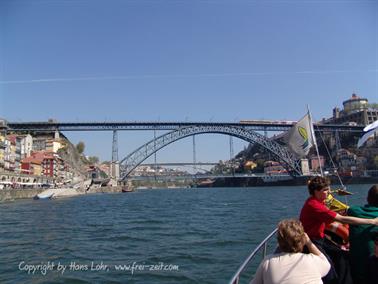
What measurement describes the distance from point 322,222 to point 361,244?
0.35 meters

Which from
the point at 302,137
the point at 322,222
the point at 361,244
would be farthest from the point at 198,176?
the point at 361,244

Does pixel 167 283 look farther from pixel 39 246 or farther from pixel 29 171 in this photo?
pixel 29 171

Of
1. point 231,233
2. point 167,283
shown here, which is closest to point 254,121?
A: point 231,233

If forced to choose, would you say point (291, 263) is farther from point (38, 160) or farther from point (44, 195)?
point (38, 160)

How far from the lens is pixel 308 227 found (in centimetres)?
343

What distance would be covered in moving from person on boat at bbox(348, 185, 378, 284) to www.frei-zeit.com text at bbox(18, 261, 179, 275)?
5.00 metres

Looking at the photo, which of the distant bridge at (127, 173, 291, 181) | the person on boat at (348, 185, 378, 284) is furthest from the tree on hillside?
the person on boat at (348, 185, 378, 284)

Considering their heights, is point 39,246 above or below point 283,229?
below

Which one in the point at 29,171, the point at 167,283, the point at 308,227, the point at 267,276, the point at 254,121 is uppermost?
the point at 254,121

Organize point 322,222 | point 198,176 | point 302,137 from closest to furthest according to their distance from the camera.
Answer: point 322,222
point 302,137
point 198,176

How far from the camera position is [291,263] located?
8.40ft

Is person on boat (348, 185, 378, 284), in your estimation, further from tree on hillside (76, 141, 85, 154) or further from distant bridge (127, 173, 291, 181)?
tree on hillside (76, 141, 85, 154)

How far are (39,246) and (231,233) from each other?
5551 mm

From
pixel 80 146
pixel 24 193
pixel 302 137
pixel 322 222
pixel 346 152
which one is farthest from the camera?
pixel 80 146
